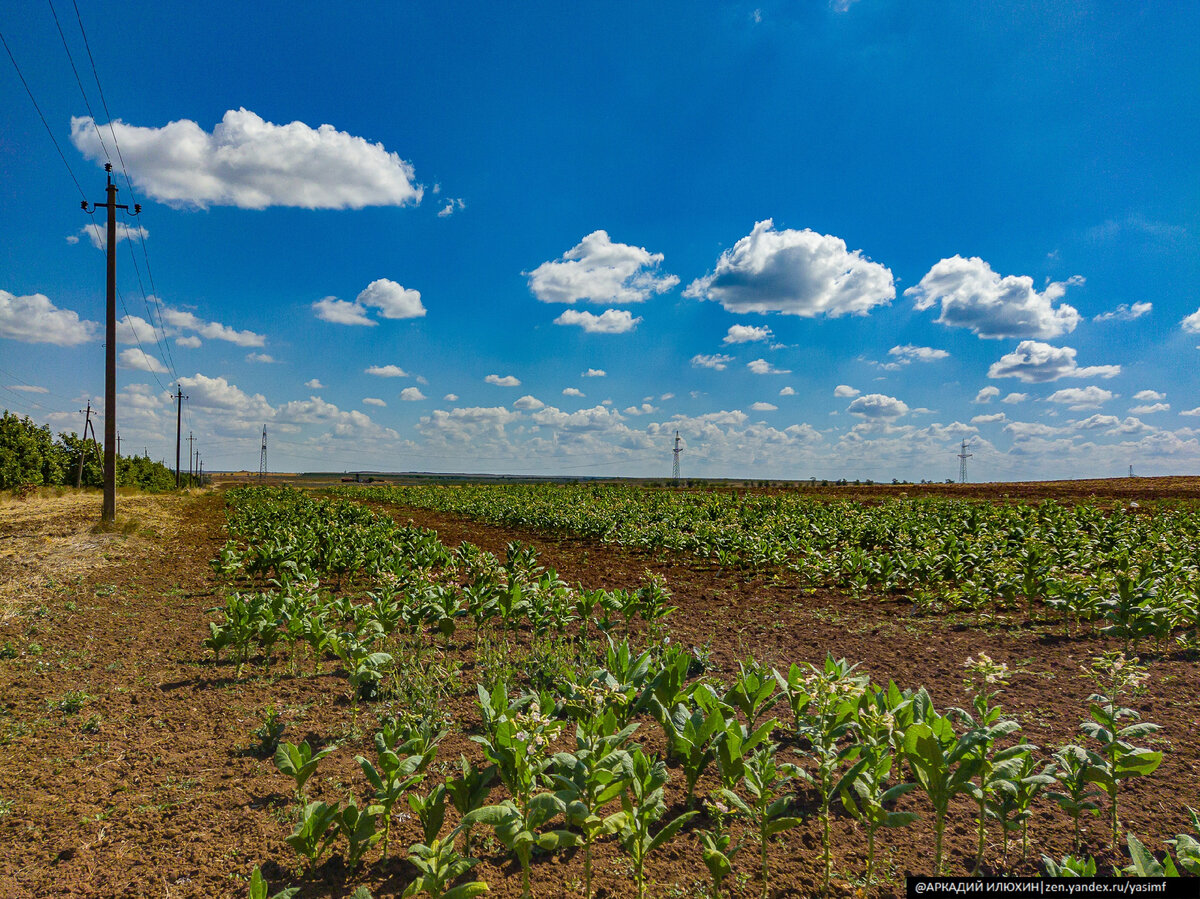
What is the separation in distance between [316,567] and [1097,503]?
3495 centimetres

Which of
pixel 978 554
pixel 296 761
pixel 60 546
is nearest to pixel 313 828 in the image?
pixel 296 761

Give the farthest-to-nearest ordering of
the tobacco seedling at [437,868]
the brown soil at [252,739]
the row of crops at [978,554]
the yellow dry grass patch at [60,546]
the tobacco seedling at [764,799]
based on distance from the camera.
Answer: the yellow dry grass patch at [60,546]
the row of crops at [978,554]
the brown soil at [252,739]
the tobacco seedling at [764,799]
the tobacco seedling at [437,868]

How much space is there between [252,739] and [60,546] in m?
14.6

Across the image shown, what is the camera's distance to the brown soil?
10.8ft

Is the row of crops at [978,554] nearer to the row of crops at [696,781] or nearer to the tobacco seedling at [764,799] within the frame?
the row of crops at [696,781]

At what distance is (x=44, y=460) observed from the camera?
41312 millimetres

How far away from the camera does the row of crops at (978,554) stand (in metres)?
7.66

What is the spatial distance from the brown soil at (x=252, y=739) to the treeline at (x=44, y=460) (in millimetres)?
37333

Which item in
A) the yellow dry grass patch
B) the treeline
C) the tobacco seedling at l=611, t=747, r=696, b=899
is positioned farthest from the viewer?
the treeline

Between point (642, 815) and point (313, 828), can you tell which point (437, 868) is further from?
point (642, 815)

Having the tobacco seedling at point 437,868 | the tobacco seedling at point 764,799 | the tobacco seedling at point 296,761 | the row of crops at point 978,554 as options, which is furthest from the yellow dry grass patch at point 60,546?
the row of crops at point 978,554

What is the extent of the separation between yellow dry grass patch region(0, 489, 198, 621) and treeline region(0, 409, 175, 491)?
58.4ft

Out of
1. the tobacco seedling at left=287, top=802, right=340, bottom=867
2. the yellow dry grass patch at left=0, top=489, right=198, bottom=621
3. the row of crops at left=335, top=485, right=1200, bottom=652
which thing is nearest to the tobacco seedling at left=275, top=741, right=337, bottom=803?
the tobacco seedling at left=287, top=802, right=340, bottom=867

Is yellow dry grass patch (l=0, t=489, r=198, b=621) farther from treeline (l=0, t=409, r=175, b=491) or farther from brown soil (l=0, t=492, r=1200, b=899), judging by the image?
treeline (l=0, t=409, r=175, b=491)
